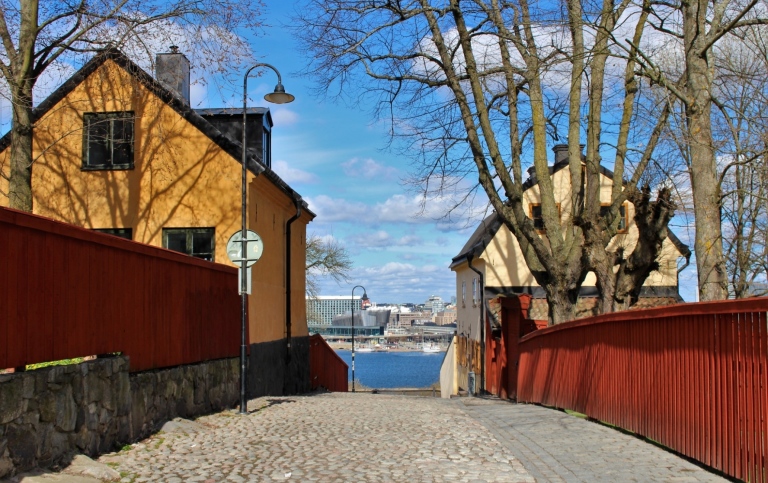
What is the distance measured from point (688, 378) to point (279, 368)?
1380 cm

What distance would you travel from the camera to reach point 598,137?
17.1 metres

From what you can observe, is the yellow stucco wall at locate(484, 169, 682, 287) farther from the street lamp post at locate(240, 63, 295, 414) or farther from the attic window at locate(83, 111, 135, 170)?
the street lamp post at locate(240, 63, 295, 414)

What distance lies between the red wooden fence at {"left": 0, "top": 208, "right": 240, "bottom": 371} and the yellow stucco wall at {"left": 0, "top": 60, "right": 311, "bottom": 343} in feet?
15.8

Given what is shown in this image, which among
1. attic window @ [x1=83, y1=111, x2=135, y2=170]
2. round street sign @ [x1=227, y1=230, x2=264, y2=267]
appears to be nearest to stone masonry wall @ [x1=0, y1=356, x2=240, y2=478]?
round street sign @ [x1=227, y1=230, x2=264, y2=267]

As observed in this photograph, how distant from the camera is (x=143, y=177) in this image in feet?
58.2

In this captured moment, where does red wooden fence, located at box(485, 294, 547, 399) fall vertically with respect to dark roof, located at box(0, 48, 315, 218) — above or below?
below

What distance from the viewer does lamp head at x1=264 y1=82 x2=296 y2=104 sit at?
48.2 ft

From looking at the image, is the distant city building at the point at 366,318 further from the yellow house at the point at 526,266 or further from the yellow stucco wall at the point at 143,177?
the yellow stucco wall at the point at 143,177

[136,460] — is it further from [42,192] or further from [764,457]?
[42,192]

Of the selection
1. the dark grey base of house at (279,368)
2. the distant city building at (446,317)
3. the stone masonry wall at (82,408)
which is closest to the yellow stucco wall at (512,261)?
the dark grey base of house at (279,368)

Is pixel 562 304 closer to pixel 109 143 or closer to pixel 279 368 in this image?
pixel 279 368

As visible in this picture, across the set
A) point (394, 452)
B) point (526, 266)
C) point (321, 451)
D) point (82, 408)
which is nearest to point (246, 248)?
point (321, 451)

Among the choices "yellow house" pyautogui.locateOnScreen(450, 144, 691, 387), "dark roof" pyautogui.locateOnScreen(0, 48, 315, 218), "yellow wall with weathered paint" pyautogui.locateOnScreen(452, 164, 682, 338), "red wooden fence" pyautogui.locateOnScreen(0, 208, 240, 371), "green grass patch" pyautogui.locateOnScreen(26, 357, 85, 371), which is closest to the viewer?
"red wooden fence" pyautogui.locateOnScreen(0, 208, 240, 371)

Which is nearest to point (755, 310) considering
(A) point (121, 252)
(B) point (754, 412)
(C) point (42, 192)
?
(B) point (754, 412)
